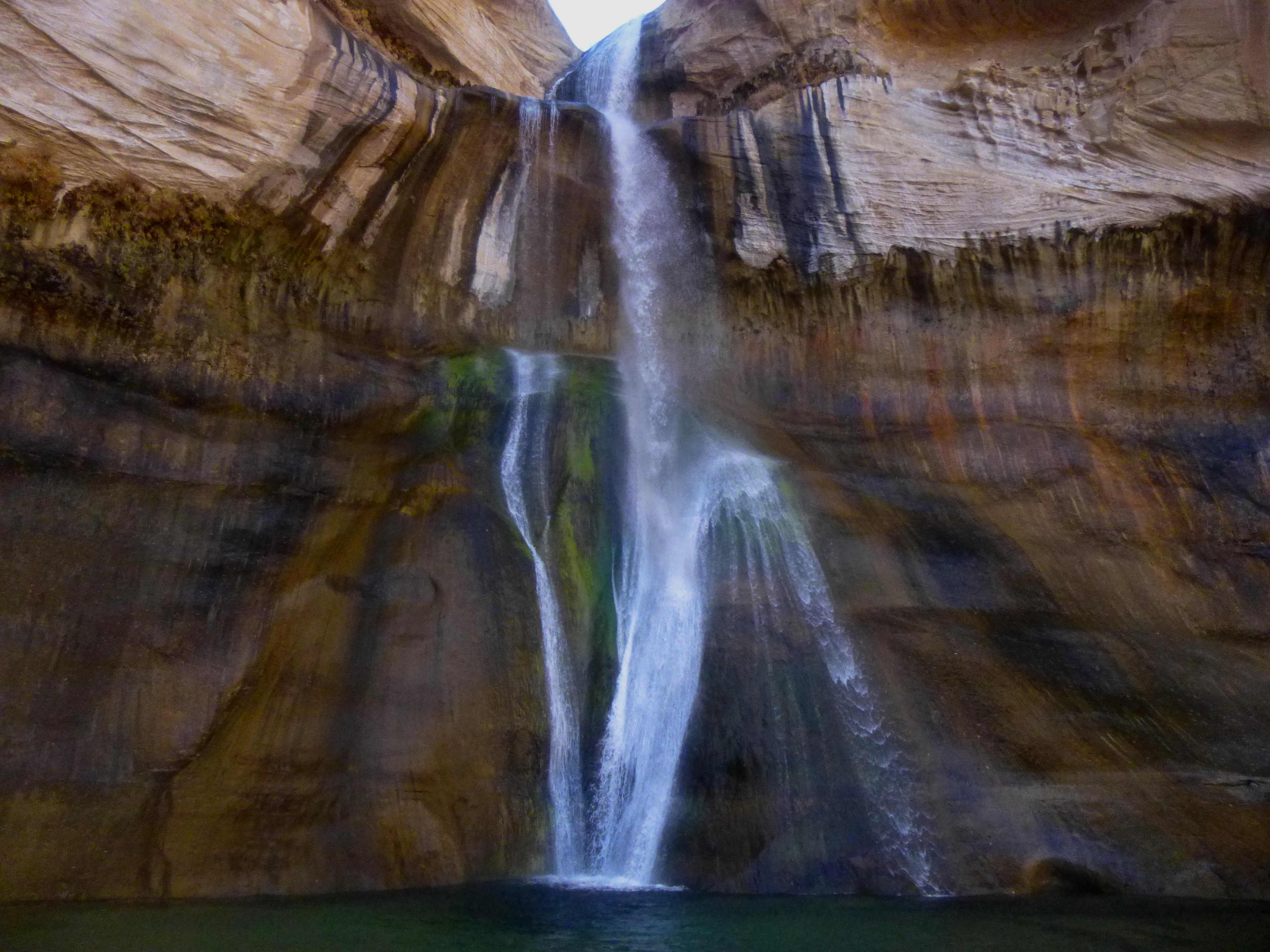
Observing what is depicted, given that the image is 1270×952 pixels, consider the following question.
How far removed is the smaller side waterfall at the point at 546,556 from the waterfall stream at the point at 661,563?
19mm

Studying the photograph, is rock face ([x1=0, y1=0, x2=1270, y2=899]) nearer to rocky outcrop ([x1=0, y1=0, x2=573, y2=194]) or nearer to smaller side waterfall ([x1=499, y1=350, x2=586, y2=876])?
rocky outcrop ([x1=0, y1=0, x2=573, y2=194])

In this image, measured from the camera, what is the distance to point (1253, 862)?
832cm

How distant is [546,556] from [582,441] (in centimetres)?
195

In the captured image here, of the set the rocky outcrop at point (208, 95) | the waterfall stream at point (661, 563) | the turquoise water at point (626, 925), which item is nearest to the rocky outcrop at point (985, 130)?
the waterfall stream at point (661, 563)

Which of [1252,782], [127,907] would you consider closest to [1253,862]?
[1252,782]

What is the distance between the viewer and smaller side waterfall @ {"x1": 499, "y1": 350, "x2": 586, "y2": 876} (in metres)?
9.37

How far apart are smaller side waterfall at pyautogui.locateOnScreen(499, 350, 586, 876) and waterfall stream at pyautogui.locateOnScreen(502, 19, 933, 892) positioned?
19 mm

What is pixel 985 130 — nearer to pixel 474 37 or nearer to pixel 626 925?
pixel 474 37

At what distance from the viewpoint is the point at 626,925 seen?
275 inches

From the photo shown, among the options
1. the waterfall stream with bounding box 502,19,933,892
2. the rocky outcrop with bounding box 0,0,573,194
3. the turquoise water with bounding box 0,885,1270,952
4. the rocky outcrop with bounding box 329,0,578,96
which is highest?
the rocky outcrop with bounding box 329,0,578,96

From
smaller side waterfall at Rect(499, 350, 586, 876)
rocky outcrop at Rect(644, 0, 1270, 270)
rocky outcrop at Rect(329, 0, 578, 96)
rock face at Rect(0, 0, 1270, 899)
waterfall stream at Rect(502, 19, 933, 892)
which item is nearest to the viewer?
rock face at Rect(0, 0, 1270, 899)

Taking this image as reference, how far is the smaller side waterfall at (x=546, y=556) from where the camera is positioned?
9.37 metres

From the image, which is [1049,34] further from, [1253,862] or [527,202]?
[1253,862]

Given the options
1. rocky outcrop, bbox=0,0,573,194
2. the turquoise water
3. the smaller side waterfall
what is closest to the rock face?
rocky outcrop, bbox=0,0,573,194
